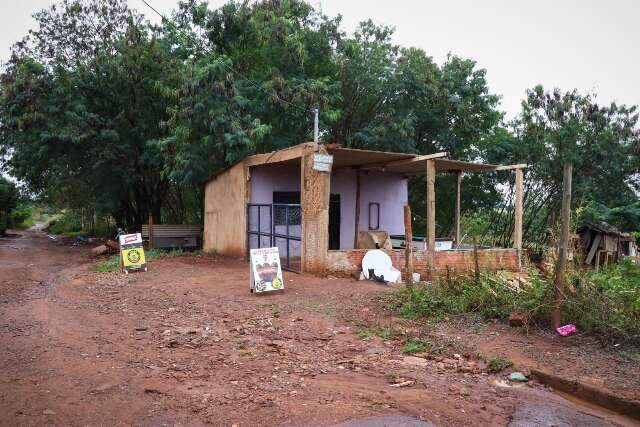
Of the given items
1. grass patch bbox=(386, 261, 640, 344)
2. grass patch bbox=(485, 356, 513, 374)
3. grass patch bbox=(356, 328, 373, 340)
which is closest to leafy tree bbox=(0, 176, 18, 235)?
grass patch bbox=(386, 261, 640, 344)

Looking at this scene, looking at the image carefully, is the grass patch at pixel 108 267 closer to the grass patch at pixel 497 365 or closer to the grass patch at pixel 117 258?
the grass patch at pixel 117 258

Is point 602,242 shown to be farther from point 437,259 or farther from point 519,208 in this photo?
point 437,259

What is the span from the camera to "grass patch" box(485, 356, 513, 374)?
5164mm

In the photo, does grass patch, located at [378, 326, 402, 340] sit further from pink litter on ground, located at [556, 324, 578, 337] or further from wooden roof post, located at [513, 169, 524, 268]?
wooden roof post, located at [513, 169, 524, 268]

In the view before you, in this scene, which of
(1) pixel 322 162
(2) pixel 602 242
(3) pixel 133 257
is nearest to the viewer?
(1) pixel 322 162

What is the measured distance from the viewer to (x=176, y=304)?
8.63 m

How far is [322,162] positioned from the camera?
10797mm

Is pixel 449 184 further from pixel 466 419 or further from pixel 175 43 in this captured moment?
pixel 466 419

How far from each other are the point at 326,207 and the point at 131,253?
16.6ft

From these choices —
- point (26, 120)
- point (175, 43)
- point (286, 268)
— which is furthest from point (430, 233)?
point (26, 120)

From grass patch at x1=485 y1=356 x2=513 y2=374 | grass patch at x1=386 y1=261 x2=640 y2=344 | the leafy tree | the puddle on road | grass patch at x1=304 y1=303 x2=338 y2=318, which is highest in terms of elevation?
the leafy tree

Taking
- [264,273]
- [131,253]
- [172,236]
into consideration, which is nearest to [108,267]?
[131,253]

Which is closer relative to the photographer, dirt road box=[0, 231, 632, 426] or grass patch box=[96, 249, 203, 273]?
dirt road box=[0, 231, 632, 426]

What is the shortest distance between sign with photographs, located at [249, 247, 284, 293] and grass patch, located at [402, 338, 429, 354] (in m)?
3.57
